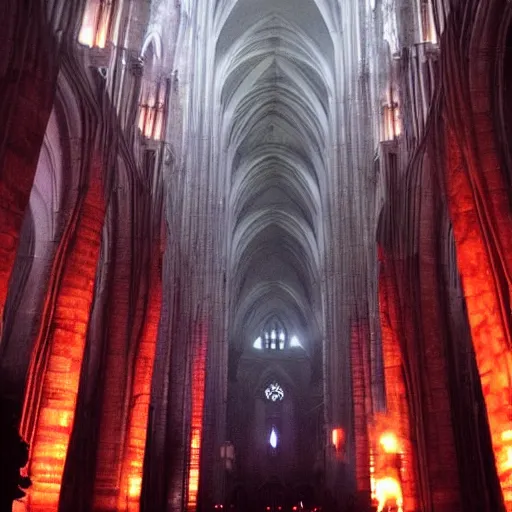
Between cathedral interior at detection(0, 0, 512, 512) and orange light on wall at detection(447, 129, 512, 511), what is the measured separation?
3 cm

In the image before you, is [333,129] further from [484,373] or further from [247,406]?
[247,406]

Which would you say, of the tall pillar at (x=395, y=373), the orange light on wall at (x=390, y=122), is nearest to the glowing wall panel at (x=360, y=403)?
the tall pillar at (x=395, y=373)

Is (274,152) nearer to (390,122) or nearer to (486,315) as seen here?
(390,122)

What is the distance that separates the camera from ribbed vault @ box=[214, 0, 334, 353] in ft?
89.4

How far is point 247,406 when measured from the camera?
42.4 meters

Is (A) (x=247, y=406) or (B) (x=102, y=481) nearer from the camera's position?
(B) (x=102, y=481)

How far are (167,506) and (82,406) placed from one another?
4697mm

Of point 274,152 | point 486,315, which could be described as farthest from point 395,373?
point 274,152

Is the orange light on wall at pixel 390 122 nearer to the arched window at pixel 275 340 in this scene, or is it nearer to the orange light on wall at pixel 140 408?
the orange light on wall at pixel 140 408

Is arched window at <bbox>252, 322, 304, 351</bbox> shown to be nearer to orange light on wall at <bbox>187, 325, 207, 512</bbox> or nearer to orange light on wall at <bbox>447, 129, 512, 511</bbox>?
orange light on wall at <bbox>187, 325, 207, 512</bbox>

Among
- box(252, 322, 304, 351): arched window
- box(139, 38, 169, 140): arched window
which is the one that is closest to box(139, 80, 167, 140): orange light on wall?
box(139, 38, 169, 140): arched window

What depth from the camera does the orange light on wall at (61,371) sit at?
839cm

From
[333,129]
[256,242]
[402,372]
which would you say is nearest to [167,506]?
[402,372]

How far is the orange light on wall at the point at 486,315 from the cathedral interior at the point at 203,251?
0.10 feet
